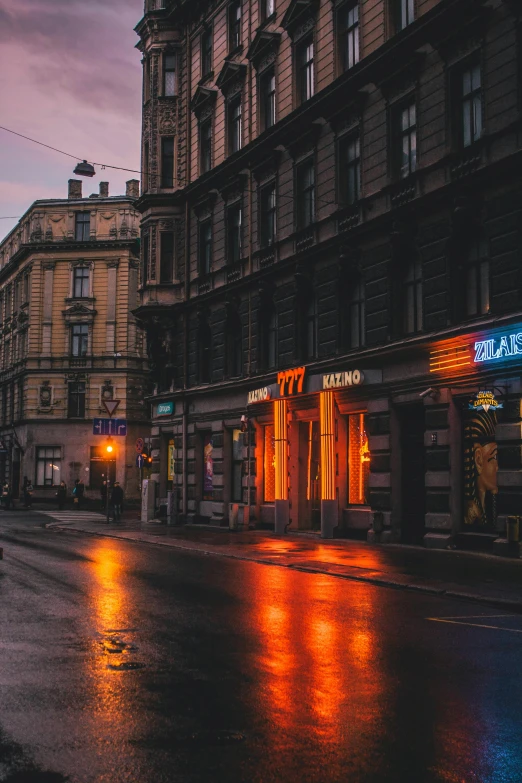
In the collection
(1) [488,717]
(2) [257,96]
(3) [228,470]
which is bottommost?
(1) [488,717]

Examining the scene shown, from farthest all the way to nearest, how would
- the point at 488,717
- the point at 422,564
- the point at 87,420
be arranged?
the point at 87,420, the point at 422,564, the point at 488,717

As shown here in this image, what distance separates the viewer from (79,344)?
64000 mm

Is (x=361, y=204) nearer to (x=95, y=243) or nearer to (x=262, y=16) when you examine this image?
(x=262, y=16)

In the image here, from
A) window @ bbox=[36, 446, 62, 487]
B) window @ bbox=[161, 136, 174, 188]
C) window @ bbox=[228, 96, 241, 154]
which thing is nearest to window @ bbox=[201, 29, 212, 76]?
window @ bbox=[228, 96, 241, 154]

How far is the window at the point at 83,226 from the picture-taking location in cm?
6469

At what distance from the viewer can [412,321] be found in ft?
79.5

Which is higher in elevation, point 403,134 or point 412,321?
point 403,134

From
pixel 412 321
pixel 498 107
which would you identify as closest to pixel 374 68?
pixel 498 107

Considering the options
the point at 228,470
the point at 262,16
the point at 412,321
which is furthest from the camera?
the point at 228,470

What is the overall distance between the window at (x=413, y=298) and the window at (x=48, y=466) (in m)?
42.7

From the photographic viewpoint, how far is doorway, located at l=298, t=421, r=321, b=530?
29406mm

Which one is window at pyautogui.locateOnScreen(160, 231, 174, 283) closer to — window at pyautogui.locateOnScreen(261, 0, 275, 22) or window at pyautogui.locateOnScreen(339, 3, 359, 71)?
window at pyautogui.locateOnScreen(261, 0, 275, 22)

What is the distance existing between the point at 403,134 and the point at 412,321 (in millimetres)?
5085

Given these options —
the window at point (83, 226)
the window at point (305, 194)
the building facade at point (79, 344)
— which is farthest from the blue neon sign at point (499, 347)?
the window at point (83, 226)
